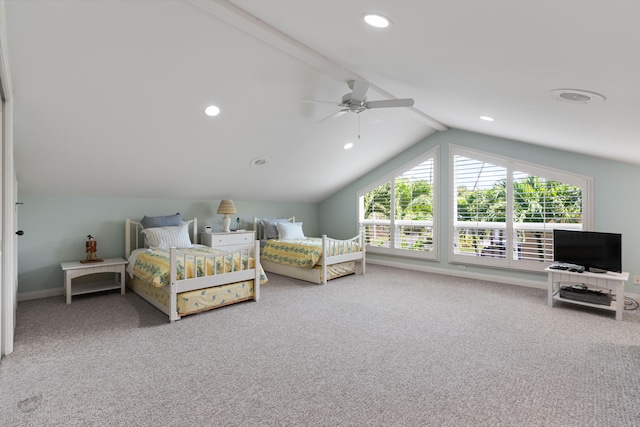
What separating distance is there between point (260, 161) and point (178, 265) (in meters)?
2.13

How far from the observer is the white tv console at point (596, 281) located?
11.5 feet

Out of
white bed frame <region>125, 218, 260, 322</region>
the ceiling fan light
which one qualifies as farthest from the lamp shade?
the ceiling fan light

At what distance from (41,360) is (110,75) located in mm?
2386

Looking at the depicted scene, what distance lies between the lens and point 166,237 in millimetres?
4676

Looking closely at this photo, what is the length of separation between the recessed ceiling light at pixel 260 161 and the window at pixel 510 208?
3.20 m

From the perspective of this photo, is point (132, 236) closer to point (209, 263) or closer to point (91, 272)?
point (91, 272)

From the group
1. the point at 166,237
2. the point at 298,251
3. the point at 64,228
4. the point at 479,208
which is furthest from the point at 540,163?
the point at 64,228

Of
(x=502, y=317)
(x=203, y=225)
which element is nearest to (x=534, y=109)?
(x=502, y=317)

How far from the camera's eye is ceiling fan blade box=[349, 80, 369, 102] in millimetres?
3193

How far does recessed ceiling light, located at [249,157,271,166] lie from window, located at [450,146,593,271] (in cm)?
320

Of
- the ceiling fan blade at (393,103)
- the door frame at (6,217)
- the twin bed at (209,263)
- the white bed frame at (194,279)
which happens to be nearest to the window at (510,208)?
the twin bed at (209,263)

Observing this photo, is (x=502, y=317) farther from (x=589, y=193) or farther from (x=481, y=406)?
(x=589, y=193)

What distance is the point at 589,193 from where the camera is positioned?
4.44 metres

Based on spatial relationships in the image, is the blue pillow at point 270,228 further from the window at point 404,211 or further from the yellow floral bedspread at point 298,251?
the window at point 404,211
